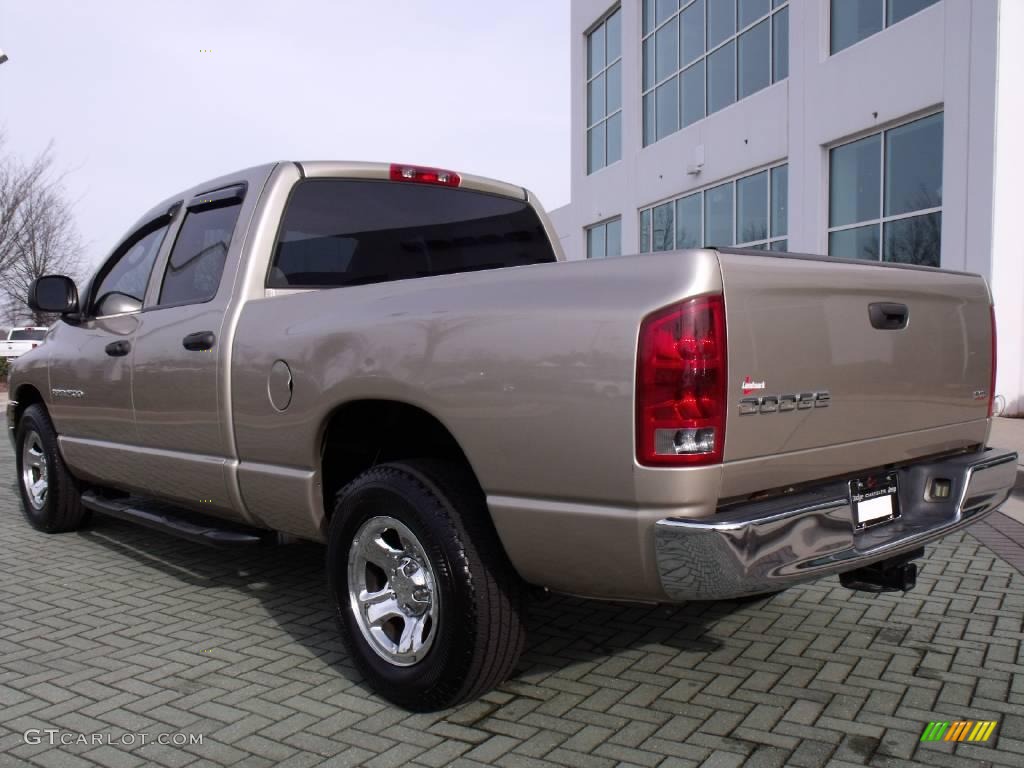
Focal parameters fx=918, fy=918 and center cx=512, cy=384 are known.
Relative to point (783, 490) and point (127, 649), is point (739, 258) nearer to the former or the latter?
point (783, 490)

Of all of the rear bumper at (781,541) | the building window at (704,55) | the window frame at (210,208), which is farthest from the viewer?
the building window at (704,55)

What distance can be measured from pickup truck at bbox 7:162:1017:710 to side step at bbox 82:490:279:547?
0.03 metres

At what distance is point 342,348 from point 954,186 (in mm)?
10255

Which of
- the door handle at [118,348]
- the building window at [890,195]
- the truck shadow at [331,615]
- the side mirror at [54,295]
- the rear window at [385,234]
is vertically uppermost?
the building window at [890,195]

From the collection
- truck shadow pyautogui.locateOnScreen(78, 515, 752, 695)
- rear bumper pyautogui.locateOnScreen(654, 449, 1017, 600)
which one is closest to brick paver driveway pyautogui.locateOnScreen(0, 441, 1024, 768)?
truck shadow pyautogui.locateOnScreen(78, 515, 752, 695)

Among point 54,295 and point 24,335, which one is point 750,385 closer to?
point 54,295

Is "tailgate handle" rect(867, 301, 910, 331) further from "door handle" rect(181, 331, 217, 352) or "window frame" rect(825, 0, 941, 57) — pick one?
"window frame" rect(825, 0, 941, 57)

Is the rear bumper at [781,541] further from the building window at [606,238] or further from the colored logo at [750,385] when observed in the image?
the building window at [606,238]

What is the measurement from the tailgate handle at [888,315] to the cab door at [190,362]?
8.28ft

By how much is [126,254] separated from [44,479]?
5.62 feet

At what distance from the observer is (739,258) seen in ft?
8.44

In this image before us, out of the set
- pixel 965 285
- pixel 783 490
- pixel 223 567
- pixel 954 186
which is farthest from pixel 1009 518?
pixel 954 186

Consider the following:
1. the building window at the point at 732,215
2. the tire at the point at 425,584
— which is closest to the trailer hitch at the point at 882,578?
the tire at the point at 425,584

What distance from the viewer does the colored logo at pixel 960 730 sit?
2879mm
